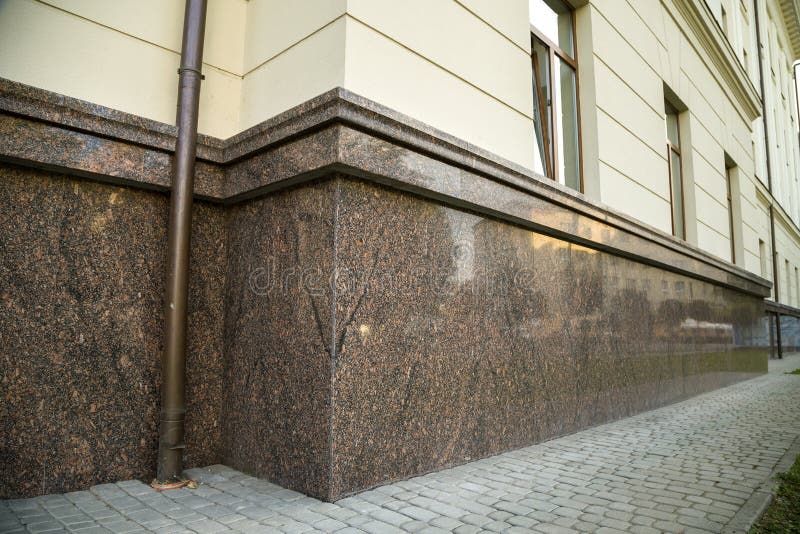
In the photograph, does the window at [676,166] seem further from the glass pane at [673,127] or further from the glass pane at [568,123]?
the glass pane at [568,123]

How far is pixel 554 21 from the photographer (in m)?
6.81

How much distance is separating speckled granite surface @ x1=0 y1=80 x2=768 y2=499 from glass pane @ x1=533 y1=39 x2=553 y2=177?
172 centimetres

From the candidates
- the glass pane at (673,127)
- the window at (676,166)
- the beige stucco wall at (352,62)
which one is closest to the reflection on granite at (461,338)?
the beige stucco wall at (352,62)

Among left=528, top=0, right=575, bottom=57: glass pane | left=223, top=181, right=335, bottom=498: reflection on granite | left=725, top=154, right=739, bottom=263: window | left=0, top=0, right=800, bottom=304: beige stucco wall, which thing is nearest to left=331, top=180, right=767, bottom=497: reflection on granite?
left=223, top=181, right=335, bottom=498: reflection on granite

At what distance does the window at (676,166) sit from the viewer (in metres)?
9.70

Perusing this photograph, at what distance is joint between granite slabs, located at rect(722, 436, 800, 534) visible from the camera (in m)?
2.86

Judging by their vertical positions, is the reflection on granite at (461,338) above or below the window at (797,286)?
below

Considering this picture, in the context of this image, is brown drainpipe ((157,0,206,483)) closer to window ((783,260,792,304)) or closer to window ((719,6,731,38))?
window ((719,6,731,38))

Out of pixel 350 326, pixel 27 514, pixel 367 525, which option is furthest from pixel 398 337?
pixel 27 514

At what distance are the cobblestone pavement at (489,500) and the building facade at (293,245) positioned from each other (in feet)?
0.60

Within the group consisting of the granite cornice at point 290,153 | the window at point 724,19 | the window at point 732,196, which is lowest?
the granite cornice at point 290,153

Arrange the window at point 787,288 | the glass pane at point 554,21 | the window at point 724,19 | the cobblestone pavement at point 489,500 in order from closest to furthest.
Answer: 1. the cobblestone pavement at point 489,500
2. the glass pane at point 554,21
3. the window at point 724,19
4. the window at point 787,288

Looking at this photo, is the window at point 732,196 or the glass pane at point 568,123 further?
the window at point 732,196

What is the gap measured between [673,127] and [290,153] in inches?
357
